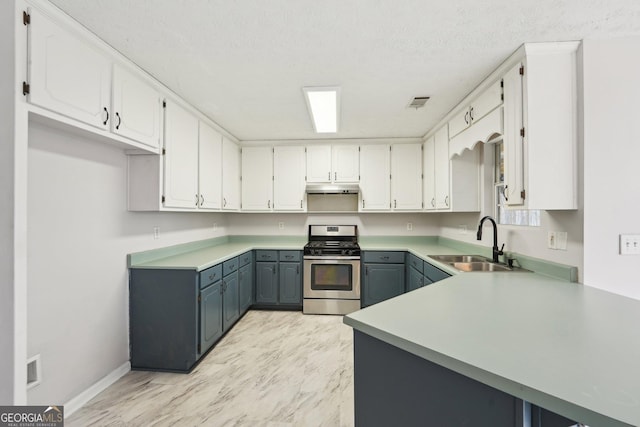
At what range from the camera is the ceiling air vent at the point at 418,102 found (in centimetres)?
245

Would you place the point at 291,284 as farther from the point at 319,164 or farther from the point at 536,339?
the point at 536,339

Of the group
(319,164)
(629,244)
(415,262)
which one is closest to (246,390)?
(415,262)

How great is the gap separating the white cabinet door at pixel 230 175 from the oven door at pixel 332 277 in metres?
1.27

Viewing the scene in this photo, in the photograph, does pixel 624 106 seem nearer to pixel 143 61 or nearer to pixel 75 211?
pixel 143 61

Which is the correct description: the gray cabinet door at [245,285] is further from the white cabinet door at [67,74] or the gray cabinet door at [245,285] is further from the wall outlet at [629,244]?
the wall outlet at [629,244]

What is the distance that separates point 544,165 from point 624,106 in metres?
0.54

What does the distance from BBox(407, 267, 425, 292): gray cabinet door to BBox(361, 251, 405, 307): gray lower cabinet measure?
157mm

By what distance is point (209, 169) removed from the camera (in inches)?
120

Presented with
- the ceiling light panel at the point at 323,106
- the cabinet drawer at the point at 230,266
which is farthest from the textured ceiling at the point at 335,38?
the cabinet drawer at the point at 230,266

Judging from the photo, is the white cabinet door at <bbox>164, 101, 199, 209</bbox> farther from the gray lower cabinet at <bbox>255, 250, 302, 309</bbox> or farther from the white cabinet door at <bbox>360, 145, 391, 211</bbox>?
the white cabinet door at <bbox>360, 145, 391, 211</bbox>

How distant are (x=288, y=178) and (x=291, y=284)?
151 centimetres

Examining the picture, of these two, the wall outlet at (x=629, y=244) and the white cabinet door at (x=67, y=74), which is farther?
the wall outlet at (x=629, y=244)

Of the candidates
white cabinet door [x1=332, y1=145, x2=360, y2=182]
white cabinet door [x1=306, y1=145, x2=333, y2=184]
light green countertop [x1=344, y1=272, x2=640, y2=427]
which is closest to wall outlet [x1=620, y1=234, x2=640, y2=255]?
light green countertop [x1=344, y1=272, x2=640, y2=427]

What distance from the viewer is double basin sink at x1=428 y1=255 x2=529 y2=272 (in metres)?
2.27
